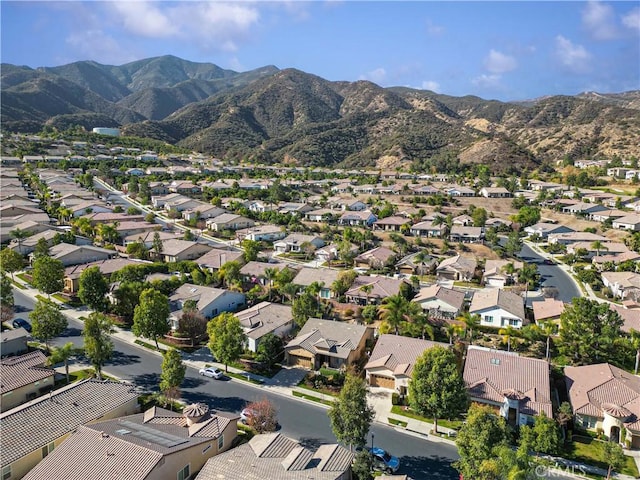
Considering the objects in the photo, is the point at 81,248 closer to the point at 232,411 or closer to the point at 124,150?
the point at 232,411

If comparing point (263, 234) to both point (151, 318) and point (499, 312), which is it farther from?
point (499, 312)

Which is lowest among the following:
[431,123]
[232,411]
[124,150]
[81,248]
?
[232,411]

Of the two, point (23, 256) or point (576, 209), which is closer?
point (23, 256)

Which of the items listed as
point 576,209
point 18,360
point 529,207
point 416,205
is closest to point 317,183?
point 416,205

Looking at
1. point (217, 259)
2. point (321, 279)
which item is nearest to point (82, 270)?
point (217, 259)

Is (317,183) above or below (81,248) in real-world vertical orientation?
above

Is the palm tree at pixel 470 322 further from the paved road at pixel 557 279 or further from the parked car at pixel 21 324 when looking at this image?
the parked car at pixel 21 324
